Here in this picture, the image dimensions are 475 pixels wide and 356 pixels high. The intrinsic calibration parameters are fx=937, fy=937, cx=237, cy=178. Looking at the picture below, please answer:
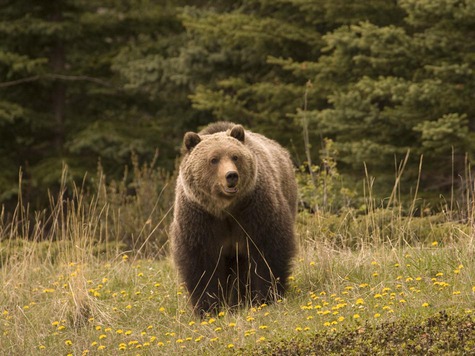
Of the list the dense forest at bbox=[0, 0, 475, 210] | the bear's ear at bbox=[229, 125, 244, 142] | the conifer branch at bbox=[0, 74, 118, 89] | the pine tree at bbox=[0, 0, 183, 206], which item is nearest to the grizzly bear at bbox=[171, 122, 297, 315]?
the bear's ear at bbox=[229, 125, 244, 142]

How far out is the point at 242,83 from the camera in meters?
Answer: 17.5

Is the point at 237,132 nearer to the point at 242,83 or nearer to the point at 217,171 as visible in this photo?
the point at 217,171

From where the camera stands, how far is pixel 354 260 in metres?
8.20

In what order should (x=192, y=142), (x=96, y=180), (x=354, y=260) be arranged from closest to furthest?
1. (x=192, y=142)
2. (x=354, y=260)
3. (x=96, y=180)

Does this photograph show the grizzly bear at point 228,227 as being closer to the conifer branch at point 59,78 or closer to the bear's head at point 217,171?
the bear's head at point 217,171

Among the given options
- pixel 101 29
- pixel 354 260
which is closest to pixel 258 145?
pixel 354 260

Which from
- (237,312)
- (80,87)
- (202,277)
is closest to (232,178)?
(202,277)

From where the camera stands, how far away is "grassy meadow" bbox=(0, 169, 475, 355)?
611 cm

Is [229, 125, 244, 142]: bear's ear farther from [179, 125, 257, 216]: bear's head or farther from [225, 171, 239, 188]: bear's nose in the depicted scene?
[225, 171, 239, 188]: bear's nose

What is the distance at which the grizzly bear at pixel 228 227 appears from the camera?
24.4ft

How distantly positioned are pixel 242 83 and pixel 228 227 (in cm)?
1011

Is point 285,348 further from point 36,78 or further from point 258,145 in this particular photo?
point 36,78

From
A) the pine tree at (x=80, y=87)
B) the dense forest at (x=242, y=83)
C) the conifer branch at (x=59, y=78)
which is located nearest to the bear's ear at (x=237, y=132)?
the dense forest at (x=242, y=83)

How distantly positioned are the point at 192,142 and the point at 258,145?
734mm
